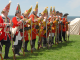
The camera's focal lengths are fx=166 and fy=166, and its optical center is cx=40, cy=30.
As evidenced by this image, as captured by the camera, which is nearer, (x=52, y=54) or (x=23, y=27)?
(x=23, y=27)

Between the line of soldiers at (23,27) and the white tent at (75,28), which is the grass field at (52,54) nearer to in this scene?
the line of soldiers at (23,27)

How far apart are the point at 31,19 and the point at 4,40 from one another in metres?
1.88

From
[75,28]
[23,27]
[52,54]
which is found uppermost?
[75,28]

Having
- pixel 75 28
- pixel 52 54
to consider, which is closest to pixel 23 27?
pixel 52 54

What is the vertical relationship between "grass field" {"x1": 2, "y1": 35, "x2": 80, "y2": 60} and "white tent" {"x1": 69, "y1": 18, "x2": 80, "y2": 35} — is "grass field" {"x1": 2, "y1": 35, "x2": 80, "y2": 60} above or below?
below

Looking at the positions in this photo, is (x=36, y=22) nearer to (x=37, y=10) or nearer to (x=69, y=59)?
(x=37, y=10)

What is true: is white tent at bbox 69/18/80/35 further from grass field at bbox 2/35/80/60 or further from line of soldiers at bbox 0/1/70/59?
grass field at bbox 2/35/80/60

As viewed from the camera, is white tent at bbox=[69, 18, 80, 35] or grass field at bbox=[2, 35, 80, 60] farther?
white tent at bbox=[69, 18, 80, 35]

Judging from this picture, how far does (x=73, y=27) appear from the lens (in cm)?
2067

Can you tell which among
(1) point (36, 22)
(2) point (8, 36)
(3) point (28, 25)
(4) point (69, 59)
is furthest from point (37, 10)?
(4) point (69, 59)

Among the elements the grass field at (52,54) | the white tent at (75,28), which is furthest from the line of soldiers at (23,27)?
the white tent at (75,28)

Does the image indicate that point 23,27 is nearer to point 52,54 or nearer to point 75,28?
point 52,54

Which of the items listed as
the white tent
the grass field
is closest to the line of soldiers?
the grass field

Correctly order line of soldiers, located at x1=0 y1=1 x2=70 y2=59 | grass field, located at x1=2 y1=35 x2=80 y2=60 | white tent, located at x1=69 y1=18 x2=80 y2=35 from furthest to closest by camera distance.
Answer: white tent, located at x1=69 y1=18 x2=80 y2=35, grass field, located at x1=2 y1=35 x2=80 y2=60, line of soldiers, located at x1=0 y1=1 x2=70 y2=59
